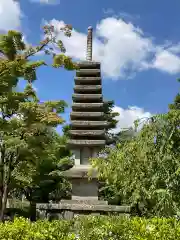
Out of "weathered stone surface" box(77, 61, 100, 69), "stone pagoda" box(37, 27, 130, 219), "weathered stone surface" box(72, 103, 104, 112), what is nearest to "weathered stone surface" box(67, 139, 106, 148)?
"stone pagoda" box(37, 27, 130, 219)

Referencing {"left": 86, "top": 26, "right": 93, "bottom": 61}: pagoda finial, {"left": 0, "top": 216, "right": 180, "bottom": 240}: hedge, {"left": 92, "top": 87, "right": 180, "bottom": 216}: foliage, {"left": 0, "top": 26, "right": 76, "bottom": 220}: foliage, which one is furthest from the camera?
{"left": 86, "top": 26, "right": 93, "bottom": 61}: pagoda finial

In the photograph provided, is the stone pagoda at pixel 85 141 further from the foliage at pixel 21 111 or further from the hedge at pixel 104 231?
the hedge at pixel 104 231

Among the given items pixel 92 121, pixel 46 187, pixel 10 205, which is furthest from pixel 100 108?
pixel 46 187

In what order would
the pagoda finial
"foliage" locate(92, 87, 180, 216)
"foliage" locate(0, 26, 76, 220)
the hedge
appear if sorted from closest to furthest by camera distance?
the hedge, "foliage" locate(92, 87, 180, 216), "foliage" locate(0, 26, 76, 220), the pagoda finial

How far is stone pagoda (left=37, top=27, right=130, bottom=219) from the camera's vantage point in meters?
15.1

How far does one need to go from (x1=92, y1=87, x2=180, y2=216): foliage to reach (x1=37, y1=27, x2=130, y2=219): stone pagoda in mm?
4885

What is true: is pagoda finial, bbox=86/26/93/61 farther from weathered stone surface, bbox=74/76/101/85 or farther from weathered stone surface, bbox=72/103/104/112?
weathered stone surface, bbox=72/103/104/112

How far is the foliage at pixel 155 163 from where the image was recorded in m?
8.74

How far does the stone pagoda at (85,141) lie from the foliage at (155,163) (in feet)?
16.0

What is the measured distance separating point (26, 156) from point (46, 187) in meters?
8.36

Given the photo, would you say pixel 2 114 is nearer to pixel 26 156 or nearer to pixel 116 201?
pixel 26 156

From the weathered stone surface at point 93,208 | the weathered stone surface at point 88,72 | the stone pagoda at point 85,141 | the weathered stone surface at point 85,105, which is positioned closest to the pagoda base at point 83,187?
the stone pagoda at point 85,141

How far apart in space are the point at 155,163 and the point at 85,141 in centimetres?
666

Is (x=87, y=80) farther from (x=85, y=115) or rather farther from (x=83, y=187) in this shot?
(x=83, y=187)
